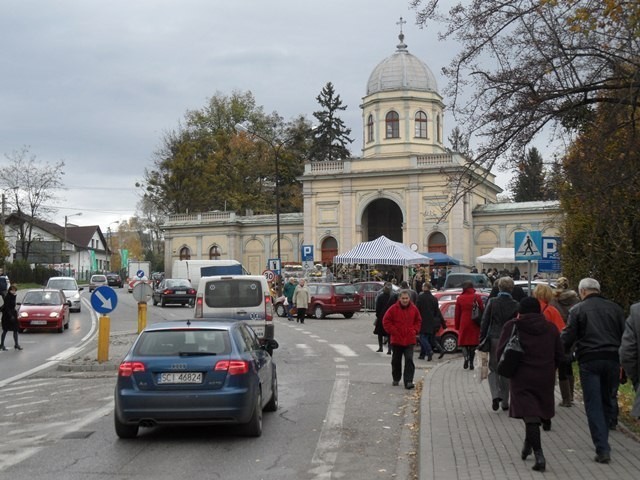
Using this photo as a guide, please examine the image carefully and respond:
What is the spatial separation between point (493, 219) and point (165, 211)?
35165 mm

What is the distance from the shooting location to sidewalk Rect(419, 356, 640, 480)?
749cm

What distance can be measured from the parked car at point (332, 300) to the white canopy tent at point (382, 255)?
17.2ft

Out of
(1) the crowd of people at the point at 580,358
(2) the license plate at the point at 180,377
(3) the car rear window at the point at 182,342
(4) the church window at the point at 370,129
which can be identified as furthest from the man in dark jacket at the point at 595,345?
(4) the church window at the point at 370,129

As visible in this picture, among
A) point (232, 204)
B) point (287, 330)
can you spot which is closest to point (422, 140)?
point (232, 204)

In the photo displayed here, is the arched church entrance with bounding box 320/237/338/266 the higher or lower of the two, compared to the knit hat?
higher

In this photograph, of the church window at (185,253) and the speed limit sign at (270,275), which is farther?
the church window at (185,253)

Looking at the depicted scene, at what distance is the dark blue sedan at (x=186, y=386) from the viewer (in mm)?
9352

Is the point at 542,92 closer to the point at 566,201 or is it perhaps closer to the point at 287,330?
the point at 566,201

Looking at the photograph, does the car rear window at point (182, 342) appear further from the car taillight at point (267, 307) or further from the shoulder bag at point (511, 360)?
the car taillight at point (267, 307)

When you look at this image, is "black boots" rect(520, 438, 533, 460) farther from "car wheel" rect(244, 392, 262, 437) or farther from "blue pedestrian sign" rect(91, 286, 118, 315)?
"blue pedestrian sign" rect(91, 286, 118, 315)

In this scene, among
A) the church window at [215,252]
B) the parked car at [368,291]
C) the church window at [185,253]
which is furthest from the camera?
the church window at [185,253]

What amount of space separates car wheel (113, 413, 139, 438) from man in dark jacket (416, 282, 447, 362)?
33.1 feet

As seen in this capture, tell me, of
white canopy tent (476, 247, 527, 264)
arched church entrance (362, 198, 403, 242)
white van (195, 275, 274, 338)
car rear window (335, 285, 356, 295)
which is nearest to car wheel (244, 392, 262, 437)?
white van (195, 275, 274, 338)

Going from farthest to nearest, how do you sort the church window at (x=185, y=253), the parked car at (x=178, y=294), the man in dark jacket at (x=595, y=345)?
1. the church window at (x=185, y=253)
2. the parked car at (x=178, y=294)
3. the man in dark jacket at (x=595, y=345)
